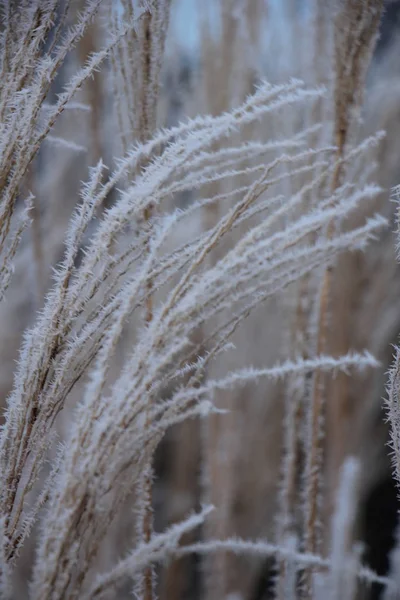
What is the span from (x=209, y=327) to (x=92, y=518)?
1264mm

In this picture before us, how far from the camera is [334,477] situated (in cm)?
163

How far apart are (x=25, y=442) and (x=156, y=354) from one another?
175 mm

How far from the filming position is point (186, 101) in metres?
1.69

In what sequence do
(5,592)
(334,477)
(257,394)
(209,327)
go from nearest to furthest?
(5,592) → (334,477) → (209,327) → (257,394)

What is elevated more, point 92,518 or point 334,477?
point 334,477

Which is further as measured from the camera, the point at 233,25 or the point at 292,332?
the point at 233,25

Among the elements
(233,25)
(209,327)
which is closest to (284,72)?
(233,25)

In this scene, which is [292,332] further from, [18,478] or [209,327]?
[18,478]

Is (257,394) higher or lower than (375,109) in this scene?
lower

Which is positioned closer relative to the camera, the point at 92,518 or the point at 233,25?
the point at 92,518

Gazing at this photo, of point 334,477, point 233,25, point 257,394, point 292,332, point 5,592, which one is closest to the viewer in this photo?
point 5,592

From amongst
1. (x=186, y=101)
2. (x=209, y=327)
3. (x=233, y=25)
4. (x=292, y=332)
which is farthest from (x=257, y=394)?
(x=233, y=25)

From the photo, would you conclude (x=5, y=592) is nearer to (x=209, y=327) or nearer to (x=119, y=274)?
(x=119, y=274)

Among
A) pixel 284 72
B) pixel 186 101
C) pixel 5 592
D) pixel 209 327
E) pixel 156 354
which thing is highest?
pixel 186 101
